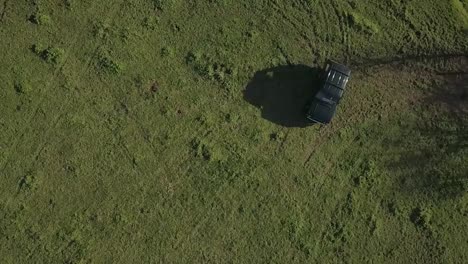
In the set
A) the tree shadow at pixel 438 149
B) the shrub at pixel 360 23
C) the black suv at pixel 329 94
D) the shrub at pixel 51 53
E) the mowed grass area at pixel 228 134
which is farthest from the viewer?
the shrub at pixel 360 23

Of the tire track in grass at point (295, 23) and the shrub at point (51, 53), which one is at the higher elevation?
the tire track in grass at point (295, 23)

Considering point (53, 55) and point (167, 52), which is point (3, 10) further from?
point (167, 52)

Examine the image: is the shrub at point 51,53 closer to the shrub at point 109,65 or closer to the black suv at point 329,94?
the shrub at point 109,65

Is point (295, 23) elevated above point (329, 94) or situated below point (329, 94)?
above

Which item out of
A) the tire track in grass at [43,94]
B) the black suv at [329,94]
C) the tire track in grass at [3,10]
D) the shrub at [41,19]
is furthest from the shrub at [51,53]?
the black suv at [329,94]

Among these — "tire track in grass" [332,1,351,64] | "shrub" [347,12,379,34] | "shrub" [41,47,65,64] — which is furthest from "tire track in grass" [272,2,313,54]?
"shrub" [41,47,65,64]

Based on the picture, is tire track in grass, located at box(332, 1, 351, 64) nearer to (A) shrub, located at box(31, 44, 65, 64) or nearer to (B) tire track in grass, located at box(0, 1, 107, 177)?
(B) tire track in grass, located at box(0, 1, 107, 177)

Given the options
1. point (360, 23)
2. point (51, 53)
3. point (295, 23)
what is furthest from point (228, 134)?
point (51, 53)
